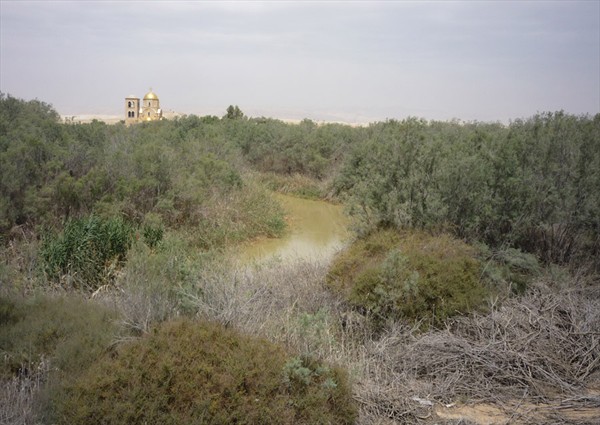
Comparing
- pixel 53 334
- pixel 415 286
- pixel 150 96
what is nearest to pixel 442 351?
pixel 415 286

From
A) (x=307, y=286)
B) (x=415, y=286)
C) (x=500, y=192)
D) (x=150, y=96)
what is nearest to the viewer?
(x=415, y=286)

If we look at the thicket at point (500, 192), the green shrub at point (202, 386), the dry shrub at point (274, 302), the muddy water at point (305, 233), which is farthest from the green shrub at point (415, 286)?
the muddy water at point (305, 233)

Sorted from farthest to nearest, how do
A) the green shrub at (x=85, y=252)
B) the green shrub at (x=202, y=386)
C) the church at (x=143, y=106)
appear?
the church at (x=143, y=106) → the green shrub at (x=85, y=252) → the green shrub at (x=202, y=386)

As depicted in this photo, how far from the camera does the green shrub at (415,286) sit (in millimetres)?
7332

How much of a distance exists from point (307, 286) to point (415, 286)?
1961 millimetres

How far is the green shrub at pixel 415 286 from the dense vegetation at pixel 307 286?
0.10ft

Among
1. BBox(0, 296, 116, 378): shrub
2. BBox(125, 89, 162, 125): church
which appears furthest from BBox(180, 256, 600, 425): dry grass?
BBox(125, 89, 162, 125): church

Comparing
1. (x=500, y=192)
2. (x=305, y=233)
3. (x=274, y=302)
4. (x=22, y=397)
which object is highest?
(x=500, y=192)

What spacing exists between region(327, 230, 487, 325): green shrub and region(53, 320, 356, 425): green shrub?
254cm

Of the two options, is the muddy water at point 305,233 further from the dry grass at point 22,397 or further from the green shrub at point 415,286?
the dry grass at point 22,397

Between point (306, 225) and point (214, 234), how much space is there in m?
4.59

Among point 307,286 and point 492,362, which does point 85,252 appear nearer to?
point 307,286

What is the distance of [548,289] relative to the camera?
823 cm

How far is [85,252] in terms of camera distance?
9.84 metres
